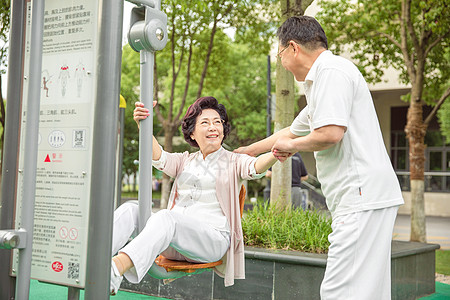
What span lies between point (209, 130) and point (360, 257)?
4.76 ft

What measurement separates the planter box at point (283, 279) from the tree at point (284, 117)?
140 cm

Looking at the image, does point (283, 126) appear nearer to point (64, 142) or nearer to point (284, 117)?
point (284, 117)

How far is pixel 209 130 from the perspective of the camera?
3.66 metres

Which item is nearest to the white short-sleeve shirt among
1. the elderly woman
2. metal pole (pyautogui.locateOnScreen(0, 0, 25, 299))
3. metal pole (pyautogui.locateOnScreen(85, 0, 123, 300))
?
the elderly woman

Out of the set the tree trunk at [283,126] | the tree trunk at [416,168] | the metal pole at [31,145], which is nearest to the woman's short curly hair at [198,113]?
the metal pole at [31,145]

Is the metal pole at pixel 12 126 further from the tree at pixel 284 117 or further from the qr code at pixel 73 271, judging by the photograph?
the tree at pixel 284 117

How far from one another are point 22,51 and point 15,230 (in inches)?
33.2

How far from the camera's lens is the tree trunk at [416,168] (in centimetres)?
985

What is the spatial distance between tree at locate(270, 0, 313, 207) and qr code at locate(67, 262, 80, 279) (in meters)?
4.05

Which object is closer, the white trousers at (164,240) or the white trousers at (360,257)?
the white trousers at (360,257)

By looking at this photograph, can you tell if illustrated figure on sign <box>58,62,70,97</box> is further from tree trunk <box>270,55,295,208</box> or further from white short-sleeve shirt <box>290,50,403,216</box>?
tree trunk <box>270,55,295,208</box>

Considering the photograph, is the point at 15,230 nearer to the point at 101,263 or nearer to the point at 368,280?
the point at 101,263

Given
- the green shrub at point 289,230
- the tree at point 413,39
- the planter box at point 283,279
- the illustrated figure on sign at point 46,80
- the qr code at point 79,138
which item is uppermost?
the tree at point 413,39

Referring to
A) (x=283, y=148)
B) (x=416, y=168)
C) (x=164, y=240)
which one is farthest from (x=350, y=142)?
(x=416, y=168)
